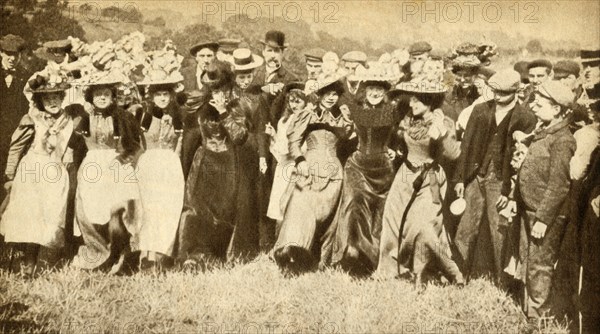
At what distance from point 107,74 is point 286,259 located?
241cm

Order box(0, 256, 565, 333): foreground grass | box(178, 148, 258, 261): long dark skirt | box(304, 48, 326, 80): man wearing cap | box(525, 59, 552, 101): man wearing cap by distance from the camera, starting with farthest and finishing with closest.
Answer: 1. box(525, 59, 552, 101): man wearing cap
2. box(304, 48, 326, 80): man wearing cap
3. box(178, 148, 258, 261): long dark skirt
4. box(0, 256, 565, 333): foreground grass

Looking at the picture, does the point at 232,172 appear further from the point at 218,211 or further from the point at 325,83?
the point at 325,83

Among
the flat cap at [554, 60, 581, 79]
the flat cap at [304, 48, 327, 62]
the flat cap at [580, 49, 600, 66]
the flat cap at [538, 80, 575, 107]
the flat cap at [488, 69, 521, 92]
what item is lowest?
the flat cap at [538, 80, 575, 107]

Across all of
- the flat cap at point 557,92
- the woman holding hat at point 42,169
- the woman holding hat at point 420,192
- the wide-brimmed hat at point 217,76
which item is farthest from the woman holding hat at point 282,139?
the flat cap at point 557,92

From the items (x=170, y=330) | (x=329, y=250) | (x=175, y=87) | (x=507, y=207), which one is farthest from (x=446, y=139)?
(x=170, y=330)

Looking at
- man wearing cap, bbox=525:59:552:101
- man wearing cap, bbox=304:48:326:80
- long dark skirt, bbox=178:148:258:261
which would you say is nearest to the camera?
long dark skirt, bbox=178:148:258:261

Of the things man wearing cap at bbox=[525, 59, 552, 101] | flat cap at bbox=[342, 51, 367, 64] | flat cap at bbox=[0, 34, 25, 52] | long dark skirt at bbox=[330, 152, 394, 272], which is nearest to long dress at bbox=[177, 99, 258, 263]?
long dark skirt at bbox=[330, 152, 394, 272]

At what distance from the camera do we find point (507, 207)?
6574 mm

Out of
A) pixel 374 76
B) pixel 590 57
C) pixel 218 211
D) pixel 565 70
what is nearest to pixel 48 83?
pixel 218 211

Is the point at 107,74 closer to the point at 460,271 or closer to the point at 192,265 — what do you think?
the point at 192,265

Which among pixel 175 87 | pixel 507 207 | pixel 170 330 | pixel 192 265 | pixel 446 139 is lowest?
pixel 170 330

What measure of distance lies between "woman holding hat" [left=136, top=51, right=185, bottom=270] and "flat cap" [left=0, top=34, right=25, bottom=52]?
47.9 inches

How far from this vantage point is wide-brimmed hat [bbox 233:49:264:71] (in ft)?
21.2

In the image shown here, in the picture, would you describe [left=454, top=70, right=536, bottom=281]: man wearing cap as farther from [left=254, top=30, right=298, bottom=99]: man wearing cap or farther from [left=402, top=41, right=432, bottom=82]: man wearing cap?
[left=254, top=30, right=298, bottom=99]: man wearing cap
